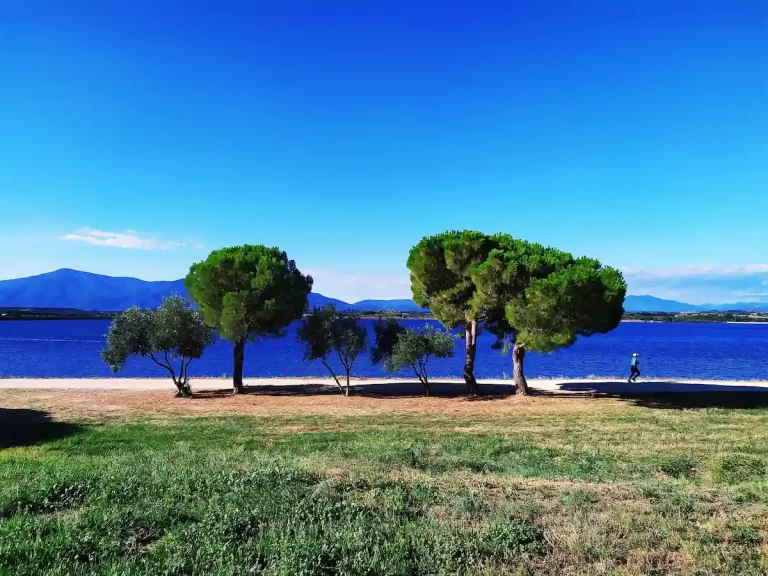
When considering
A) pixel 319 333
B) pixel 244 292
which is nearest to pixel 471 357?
pixel 319 333

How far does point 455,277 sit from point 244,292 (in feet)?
33.9

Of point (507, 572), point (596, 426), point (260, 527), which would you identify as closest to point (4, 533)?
point (260, 527)

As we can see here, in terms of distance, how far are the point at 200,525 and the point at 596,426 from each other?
47.7 ft

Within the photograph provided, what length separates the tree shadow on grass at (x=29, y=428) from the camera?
14420 mm

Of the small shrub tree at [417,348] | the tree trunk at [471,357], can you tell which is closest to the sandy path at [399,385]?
the tree trunk at [471,357]

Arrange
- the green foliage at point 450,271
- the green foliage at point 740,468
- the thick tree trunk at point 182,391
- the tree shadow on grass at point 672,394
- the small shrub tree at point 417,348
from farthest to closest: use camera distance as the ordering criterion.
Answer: the thick tree trunk at point 182,391 < the green foliage at point 450,271 < the small shrub tree at point 417,348 < the tree shadow on grass at point 672,394 < the green foliage at point 740,468

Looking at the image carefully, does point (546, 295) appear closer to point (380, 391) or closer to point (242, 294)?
point (380, 391)

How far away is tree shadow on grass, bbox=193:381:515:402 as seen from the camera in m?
26.6

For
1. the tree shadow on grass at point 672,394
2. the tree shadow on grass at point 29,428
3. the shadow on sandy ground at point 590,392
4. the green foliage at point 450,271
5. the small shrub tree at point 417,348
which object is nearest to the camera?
the tree shadow on grass at point 29,428

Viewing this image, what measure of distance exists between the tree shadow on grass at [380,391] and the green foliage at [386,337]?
196 cm

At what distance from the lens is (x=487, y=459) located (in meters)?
11.2

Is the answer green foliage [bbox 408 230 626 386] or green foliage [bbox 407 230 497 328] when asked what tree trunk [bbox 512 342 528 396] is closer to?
green foliage [bbox 408 230 626 386]

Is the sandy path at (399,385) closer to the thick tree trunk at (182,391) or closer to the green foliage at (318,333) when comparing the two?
the thick tree trunk at (182,391)

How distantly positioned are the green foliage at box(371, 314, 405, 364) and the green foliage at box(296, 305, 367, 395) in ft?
3.14
